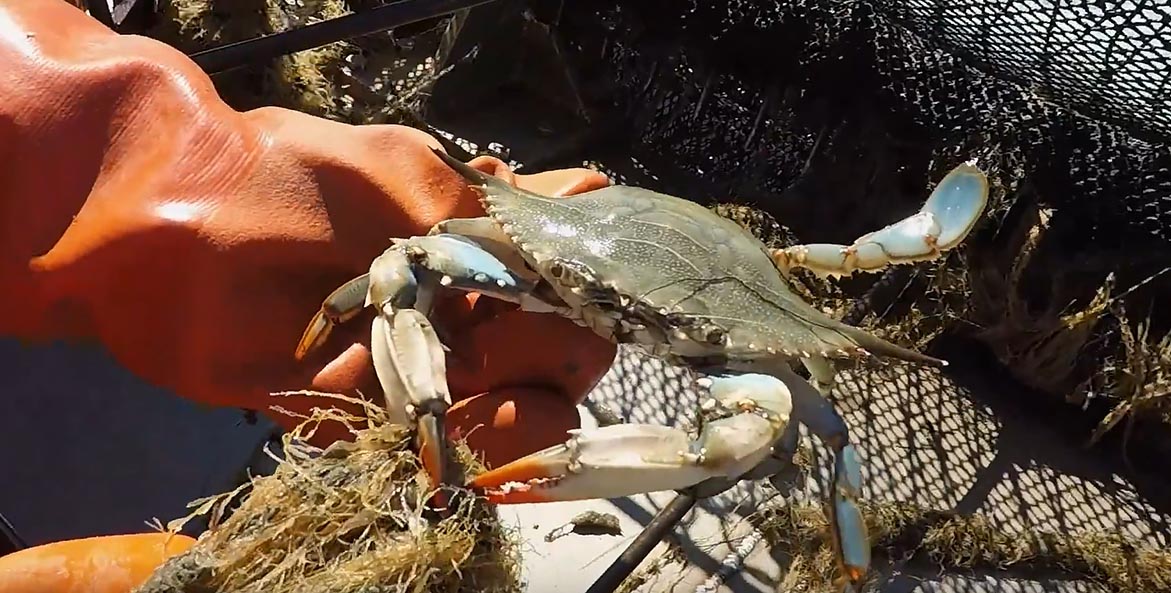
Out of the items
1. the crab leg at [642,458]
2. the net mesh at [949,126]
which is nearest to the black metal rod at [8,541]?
the crab leg at [642,458]

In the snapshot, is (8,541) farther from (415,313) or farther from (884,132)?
(884,132)

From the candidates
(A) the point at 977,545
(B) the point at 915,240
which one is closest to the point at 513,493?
(B) the point at 915,240

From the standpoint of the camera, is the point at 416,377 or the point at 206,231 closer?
the point at 416,377

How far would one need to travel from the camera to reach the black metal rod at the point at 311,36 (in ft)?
4.07

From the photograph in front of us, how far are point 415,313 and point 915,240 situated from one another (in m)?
0.63

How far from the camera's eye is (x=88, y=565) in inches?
31.4

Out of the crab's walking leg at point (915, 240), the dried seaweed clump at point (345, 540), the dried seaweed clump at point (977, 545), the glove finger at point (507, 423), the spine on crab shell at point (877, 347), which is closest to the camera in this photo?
the dried seaweed clump at point (345, 540)

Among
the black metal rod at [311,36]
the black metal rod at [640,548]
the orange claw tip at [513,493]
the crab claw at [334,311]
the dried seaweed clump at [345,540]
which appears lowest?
the black metal rod at [640,548]

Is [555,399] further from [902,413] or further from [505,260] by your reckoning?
[902,413]

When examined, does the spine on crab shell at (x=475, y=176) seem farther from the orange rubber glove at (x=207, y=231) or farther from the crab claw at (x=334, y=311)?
the crab claw at (x=334, y=311)

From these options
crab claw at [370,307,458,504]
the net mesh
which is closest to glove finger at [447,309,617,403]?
crab claw at [370,307,458,504]

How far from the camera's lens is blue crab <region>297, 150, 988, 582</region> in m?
0.80

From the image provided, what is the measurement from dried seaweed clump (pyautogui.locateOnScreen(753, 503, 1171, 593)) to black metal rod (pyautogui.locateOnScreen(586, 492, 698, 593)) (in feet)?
1.57

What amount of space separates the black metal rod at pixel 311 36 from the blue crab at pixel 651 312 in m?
0.43
